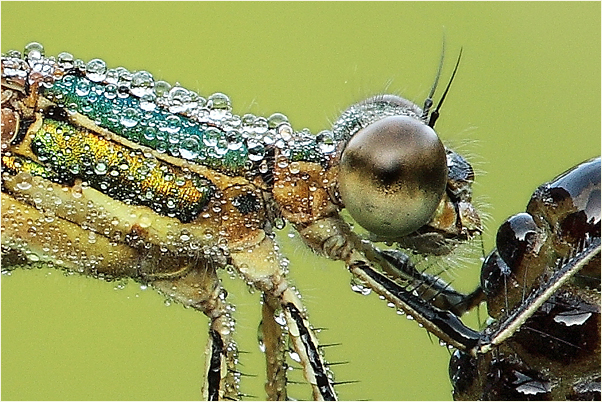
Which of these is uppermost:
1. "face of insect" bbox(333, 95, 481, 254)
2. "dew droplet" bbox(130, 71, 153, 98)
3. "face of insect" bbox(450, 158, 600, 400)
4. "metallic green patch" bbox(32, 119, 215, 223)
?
"dew droplet" bbox(130, 71, 153, 98)

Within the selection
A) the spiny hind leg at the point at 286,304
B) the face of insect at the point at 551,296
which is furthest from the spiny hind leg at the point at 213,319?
the face of insect at the point at 551,296

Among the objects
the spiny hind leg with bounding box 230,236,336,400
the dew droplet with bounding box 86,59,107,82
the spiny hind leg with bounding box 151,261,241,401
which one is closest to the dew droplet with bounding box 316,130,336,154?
the spiny hind leg with bounding box 230,236,336,400

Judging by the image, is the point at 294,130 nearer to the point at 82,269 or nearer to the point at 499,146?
the point at 82,269

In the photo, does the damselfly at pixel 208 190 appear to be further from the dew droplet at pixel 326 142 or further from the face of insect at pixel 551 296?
the face of insect at pixel 551 296

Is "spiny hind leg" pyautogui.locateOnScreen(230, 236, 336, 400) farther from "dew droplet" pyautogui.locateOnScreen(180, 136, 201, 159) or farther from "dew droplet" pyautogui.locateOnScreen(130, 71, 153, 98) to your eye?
"dew droplet" pyautogui.locateOnScreen(130, 71, 153, 98)

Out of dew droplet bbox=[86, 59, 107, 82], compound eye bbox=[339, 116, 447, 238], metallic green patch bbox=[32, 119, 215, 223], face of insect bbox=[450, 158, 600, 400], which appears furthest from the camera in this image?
dew droplet bbox=[86, 59, 107, 82]

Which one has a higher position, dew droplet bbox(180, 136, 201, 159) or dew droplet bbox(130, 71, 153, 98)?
dew droplet bbox(130, 71, 153, 98)

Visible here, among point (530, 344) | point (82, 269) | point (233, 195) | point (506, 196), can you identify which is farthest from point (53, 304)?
point (530, 344)

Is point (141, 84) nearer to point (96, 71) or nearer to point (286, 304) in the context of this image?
point (96, 71)
